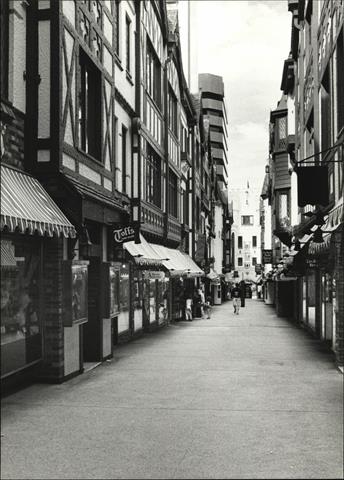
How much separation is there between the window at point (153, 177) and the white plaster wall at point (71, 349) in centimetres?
1117

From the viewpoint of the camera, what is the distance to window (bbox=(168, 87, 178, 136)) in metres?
28.8

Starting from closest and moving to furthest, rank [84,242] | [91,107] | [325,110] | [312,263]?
[84,242] < [91,107] < [325,110] < [312,263]

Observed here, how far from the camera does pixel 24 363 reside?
1060 cm

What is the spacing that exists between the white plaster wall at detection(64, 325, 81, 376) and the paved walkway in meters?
0.27

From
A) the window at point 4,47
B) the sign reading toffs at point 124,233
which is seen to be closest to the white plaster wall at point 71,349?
the sign reading toffs at point 124,233

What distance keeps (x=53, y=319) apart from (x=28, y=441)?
174 inches

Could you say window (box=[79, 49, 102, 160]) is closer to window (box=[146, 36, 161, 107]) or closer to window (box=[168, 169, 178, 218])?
window (box=[146, 36, 161, 107])

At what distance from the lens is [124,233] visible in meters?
14.8

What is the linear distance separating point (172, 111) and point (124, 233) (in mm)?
16321

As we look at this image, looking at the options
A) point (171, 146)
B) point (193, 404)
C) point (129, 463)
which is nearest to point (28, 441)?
point (129, 463)

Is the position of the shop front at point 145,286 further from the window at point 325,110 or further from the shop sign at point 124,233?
the window at point 325,110

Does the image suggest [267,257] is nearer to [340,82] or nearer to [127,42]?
[127,42]

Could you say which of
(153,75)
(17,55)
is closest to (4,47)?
(17,55)

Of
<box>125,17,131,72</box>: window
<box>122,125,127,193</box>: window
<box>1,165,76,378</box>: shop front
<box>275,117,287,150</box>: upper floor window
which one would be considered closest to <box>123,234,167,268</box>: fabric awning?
<box>122,125,127,193</box>: window
